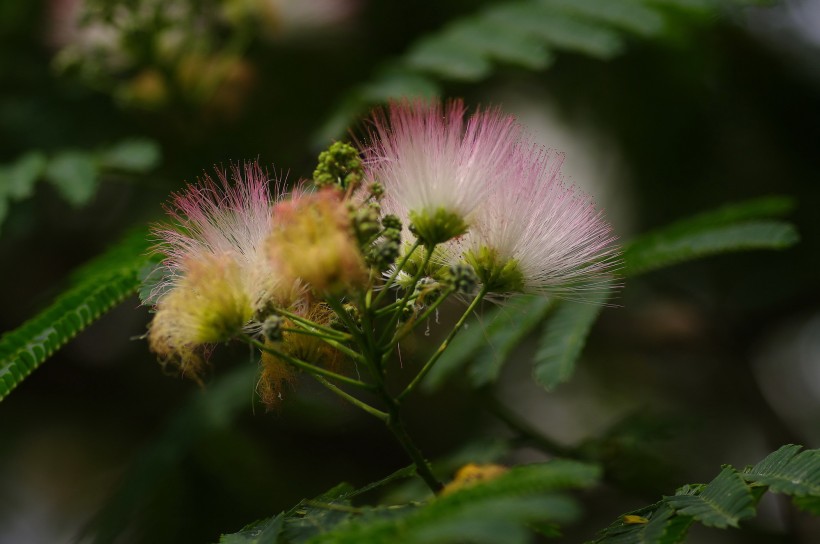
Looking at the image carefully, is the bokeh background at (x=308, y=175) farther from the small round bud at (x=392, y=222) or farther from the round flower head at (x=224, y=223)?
the small round bud at (x=392, y=222)

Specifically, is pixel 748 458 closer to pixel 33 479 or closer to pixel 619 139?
pixel 619 139

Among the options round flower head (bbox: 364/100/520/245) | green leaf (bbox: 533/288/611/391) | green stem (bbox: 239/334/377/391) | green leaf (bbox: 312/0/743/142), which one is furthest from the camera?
green leaf (bbox: 312/0/743/142)

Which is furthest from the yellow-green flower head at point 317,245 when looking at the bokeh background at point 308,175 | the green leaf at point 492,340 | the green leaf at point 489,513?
the bokeh background at point 308,175

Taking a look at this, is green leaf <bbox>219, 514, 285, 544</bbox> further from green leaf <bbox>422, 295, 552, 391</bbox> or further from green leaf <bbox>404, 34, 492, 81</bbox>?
green leaf <bbox>404, 34, 492, 81</bbox>

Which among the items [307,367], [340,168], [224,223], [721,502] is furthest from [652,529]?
[224,223]

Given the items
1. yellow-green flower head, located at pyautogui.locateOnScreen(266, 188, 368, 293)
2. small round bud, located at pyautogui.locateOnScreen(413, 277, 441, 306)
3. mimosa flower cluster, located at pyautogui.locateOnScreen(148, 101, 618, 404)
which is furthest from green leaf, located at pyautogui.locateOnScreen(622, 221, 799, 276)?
yellow-green flower head, located at pyautogui.locateOnScreen(266, 188, 368, 293)

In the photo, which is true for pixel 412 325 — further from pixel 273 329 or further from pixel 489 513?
pixel 489 513
